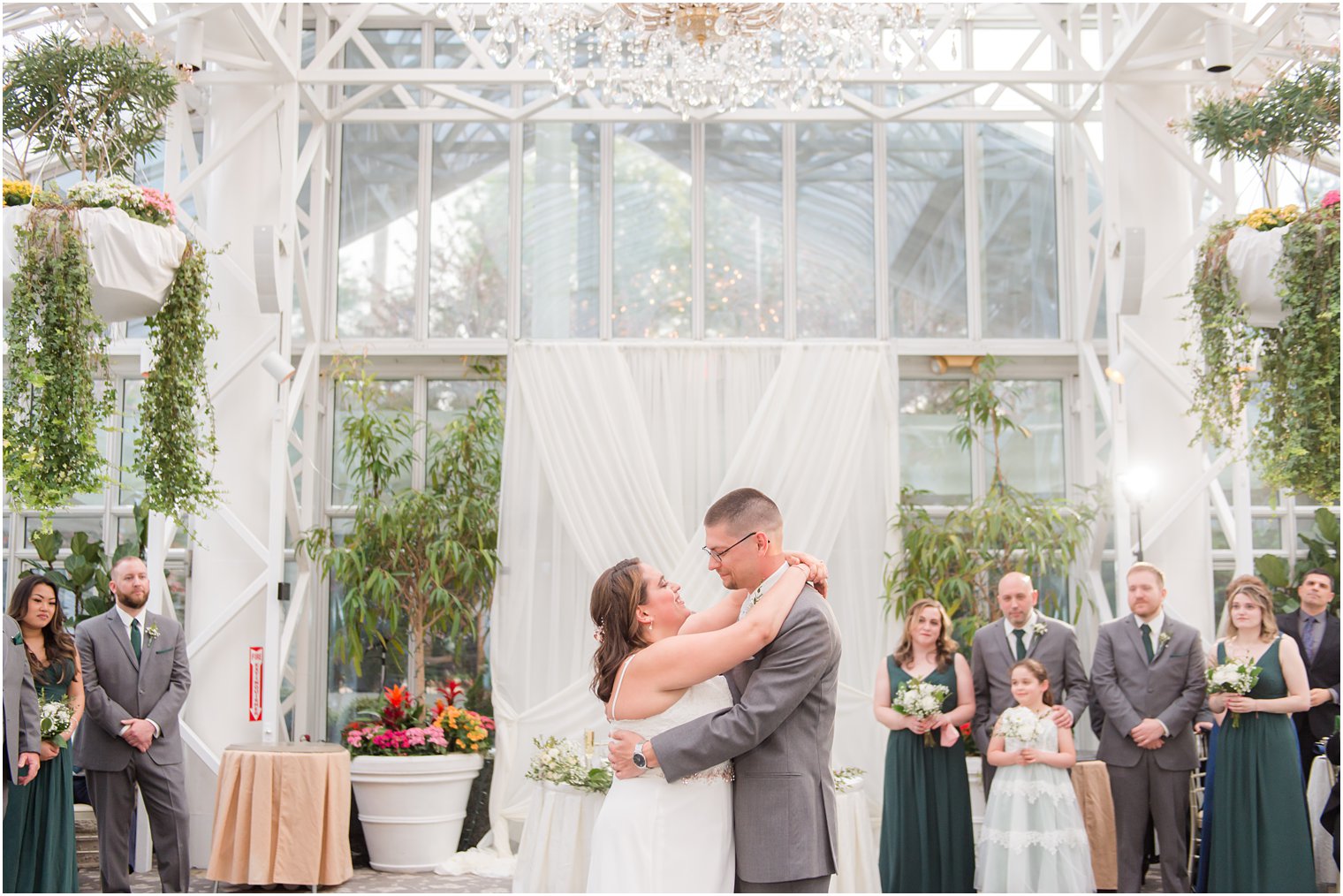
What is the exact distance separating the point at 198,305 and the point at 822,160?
4694 millimetres

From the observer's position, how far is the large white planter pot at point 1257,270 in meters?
5.07

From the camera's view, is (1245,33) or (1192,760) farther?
(1245,33)

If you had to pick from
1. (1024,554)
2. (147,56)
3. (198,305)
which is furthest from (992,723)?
(147,56)

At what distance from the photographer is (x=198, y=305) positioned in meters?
5.58

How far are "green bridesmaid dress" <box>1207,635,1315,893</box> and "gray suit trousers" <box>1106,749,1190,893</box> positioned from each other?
0.64 ft

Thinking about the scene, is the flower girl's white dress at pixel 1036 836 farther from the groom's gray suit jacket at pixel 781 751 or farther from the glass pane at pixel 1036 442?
the glass pane at pixel 1036 442

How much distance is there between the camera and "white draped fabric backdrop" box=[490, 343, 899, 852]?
312 inches

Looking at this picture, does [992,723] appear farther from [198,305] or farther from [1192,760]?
[198,305]

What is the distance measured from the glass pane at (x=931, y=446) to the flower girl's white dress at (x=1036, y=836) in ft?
9.54

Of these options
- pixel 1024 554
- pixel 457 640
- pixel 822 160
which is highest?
pixel 822 160

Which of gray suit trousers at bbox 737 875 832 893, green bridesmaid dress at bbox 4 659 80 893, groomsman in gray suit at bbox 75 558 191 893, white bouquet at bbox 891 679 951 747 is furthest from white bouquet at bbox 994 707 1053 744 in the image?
green bridesmaid dress at bbox 4 659 80 893

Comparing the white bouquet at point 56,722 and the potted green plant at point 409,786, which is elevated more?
the white bouquet at point 56,722

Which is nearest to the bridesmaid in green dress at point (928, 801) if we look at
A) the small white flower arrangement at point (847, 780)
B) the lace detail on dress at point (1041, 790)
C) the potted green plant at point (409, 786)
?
the lace detail on dress at point (1041, 790)

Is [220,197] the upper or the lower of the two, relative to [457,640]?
upper
